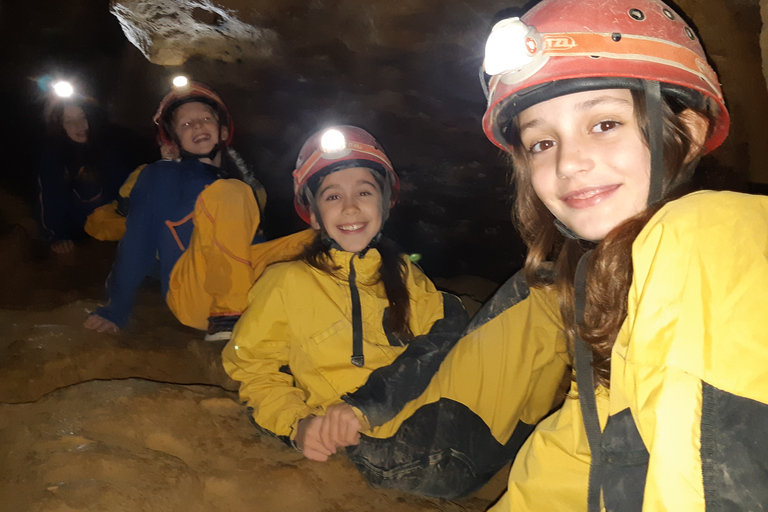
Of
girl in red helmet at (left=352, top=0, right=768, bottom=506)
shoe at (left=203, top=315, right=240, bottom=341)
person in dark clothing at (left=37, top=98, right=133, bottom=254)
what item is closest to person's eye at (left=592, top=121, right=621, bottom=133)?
girl in red helmet at (left=352, top=0, right=768, bottom=506)

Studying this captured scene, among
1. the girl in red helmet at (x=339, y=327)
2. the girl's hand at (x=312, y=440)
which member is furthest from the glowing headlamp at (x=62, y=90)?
the girl's hand at (x=312, y=440)

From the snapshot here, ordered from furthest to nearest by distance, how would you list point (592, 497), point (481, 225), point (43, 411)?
point (481, 225)
point (43, 411)
point (592, 497)

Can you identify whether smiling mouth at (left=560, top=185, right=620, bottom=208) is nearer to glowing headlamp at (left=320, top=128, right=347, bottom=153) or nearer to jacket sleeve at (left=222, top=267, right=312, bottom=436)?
jacket sleeve at (left=222, top=267, right=312, bottom=436)

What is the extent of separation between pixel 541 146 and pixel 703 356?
884 millimetres

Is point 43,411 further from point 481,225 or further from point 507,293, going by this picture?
point 481,225

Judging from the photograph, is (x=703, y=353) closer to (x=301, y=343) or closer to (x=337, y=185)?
(x=301, y=343)

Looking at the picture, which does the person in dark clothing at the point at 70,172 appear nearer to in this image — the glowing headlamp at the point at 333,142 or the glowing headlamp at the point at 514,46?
the glowing headlamp at the point at 333,142

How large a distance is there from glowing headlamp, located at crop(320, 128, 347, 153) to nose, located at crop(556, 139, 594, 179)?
1462 mm

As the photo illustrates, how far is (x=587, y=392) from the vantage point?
1.32 metres

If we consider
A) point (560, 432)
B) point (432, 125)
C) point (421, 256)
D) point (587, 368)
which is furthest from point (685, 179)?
point (421, 256)

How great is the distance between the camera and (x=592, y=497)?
1198mm

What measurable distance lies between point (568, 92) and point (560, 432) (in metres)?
1.06

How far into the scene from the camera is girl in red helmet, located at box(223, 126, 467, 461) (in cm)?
211

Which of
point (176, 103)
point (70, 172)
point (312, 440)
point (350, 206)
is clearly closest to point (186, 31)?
point (176, 103)
